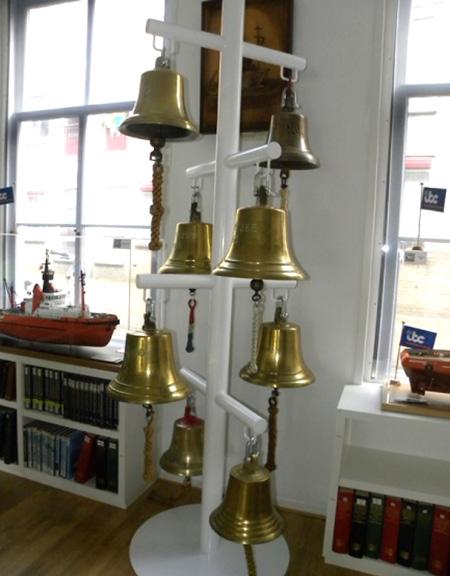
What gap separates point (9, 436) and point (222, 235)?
1662 mm

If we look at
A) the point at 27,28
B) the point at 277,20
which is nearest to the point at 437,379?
the point at 277,20

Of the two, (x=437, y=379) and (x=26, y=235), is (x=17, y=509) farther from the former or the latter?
(x=437, y=379)

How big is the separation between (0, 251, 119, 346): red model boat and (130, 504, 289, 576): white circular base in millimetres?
887

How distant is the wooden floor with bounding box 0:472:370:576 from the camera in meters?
1.74

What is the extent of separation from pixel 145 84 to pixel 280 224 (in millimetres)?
587

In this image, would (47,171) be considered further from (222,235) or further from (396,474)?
(396,474)

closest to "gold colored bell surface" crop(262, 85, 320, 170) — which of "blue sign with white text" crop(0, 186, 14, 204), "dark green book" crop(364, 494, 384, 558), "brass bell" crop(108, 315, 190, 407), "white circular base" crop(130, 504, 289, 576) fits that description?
"brass bell" crop(108, 315, 190, 407)

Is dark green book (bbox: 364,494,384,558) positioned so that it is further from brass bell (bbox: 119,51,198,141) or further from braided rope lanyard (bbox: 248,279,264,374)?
brass bell (bbox: 119,51,198,141)

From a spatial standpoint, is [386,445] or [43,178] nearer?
[386,445]

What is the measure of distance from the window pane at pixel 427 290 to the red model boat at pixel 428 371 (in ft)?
0.94

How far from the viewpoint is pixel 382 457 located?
1.97m

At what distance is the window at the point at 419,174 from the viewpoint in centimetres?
196

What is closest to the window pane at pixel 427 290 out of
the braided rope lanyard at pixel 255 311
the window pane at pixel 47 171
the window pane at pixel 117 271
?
the braided rope lanyard at pixel 255 311

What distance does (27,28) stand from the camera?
280cm
